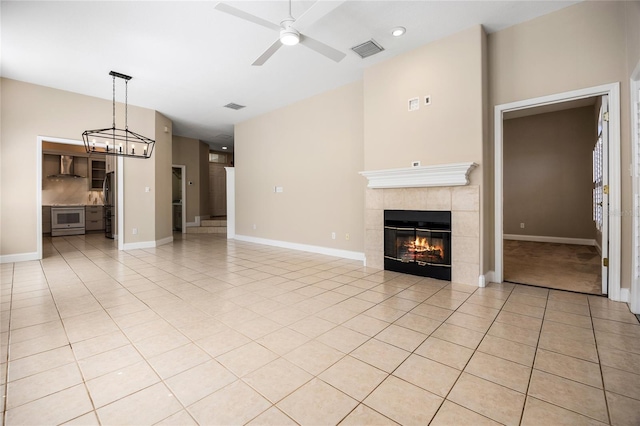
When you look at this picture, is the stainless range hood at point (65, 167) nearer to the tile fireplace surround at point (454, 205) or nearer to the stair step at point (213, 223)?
the stair step at point (213, 223)

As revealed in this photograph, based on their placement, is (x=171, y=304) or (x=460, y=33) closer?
(x=171, y=304)

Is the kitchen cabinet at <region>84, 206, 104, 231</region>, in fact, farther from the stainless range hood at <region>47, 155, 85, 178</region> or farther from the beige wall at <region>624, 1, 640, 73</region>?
the beige wall at <region>624, 1, 640, 73</region>

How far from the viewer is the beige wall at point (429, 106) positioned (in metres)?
3.49

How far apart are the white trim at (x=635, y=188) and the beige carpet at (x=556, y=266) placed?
1.88 feet

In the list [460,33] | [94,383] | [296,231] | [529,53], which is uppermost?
[460,33]

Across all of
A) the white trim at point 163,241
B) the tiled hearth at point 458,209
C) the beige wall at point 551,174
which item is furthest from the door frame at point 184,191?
the beige wall at point 551,174

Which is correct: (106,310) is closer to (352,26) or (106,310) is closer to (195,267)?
(195,267)

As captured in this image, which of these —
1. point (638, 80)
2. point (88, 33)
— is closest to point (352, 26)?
point (638, 80)

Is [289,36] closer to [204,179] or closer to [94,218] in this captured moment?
[204,179]

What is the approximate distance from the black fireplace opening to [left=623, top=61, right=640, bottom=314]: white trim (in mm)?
1635

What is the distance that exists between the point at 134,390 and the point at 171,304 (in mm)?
1436

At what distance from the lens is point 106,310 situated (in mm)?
2773

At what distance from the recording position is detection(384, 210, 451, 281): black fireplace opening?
3758 mm

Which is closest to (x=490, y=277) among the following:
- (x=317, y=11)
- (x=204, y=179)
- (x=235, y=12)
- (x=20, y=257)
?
(x=317, y=11)
